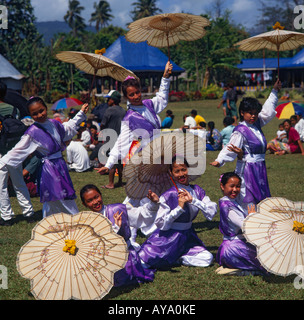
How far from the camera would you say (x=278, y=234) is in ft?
14.6

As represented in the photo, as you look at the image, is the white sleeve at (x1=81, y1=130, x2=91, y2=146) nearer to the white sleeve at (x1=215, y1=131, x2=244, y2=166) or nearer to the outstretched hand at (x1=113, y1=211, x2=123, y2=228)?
the white sleeve at (x1=215, y1=131, x2=244, y2=166)

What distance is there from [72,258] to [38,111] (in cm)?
198

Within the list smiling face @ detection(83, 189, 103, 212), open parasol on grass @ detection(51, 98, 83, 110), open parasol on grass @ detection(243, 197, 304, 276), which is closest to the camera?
open parasol on grass @ detection(243, 197, 304, 276)

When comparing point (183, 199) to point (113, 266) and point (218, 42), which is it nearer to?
point (113, 266)

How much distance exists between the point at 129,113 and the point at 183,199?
166 centimetres

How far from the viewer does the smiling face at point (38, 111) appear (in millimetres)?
5410

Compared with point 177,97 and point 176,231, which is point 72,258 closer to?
point 176,231

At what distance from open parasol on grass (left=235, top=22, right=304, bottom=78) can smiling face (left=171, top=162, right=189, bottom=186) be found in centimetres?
221

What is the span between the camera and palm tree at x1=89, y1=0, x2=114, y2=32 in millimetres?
90312

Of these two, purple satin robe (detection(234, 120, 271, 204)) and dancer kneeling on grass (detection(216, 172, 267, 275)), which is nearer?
dancer kneeling on grass (detection(216, 172, 267, 275))

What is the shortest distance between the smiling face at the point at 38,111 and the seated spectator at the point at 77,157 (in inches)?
221

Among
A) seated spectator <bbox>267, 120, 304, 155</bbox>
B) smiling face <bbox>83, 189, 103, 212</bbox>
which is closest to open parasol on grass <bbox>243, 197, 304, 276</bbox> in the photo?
smiling face <bbox>83, 189, 103, 212</bbox>

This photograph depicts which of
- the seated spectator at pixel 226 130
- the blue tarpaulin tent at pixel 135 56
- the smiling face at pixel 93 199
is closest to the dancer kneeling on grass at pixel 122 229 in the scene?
→ the smiling face at pixel 93 199

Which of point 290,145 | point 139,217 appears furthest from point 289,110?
point 139,217
